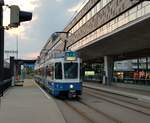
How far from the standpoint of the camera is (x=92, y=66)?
339 feet

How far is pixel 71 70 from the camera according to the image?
93.1ft

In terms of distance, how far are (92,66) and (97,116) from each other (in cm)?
8506

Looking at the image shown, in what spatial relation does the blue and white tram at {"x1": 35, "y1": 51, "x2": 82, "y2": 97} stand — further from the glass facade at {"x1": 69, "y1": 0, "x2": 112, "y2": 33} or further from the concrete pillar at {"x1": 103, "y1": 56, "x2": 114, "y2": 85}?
the concrete pillar at {"x1": 103, "y1": 56, "x2": 114, "y2": 85}

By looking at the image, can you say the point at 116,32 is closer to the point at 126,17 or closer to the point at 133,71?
the point at 126,17

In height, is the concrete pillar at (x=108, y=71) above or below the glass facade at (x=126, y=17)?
below

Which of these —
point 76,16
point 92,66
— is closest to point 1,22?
point 76,16

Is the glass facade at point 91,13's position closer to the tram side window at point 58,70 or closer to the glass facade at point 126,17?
the glass facade at point 126,17

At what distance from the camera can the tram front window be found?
28.2 metres

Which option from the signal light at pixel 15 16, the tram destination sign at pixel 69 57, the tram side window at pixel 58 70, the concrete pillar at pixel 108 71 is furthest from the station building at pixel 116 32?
the signal light at pixel 15 16

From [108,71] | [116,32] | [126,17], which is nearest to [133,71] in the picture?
[108,71]

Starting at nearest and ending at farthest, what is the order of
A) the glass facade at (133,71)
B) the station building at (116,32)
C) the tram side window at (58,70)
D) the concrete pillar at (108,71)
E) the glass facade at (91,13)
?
the tram side window at (58,70) → the station building at (116,32) → the glass facade at (133,71) → the glass facade at (91,13) → the concrete pillar at (108,71)

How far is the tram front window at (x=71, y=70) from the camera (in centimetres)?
2822

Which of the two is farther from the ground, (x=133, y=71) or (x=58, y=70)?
(x=133, y=71)

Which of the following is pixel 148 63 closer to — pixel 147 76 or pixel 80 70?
pixel 147 76
